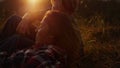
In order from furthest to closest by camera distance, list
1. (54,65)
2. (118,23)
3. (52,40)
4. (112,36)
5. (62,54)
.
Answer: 1. (118,23)
2. (112,36)
3. (52,40)
4. (62,54)
5. (54,65)

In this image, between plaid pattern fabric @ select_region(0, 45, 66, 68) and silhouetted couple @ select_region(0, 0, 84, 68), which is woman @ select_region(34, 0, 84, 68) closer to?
silhouetted couple @ select_region(0, 0, 84, 68)

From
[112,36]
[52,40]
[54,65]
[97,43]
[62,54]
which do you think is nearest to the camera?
[54,65]

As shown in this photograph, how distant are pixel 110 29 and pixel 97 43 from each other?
794 mm

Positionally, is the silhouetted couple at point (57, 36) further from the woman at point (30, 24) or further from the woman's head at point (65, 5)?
the woman at point (30, 24)

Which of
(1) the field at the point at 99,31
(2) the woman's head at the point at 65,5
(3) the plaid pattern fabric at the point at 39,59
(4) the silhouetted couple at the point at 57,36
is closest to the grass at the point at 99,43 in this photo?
(1) the field at the point at 99,31

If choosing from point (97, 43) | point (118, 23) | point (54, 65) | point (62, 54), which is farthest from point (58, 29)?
point (118, 23)

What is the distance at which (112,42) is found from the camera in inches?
224

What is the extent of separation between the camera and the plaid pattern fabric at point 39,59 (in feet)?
11.5

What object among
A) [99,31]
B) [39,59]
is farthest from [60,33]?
[99,31]

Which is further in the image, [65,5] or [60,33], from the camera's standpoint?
[65,5]

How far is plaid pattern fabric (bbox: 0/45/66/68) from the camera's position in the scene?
138 inches

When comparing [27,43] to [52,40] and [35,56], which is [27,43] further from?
[35,56]

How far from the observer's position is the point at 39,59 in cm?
355

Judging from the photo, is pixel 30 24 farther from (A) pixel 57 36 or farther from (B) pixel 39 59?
(B) pixel 39 59
